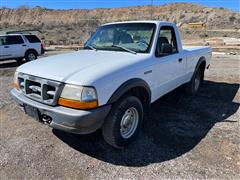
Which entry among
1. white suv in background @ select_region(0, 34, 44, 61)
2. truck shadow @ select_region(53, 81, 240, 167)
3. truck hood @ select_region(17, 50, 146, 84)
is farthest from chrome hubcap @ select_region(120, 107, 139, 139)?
white suv in background @ select_region(0, 34, 44, 61)

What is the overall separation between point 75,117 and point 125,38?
215 cm

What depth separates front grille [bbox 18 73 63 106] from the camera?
3020 millimetres

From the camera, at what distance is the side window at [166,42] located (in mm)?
4136

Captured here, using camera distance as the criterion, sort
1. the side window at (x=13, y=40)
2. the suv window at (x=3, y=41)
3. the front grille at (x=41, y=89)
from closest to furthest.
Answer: the front grille at (x=41, y=89)
the suv window at (x=3, y=41)
the side window at (x=13, y=40)

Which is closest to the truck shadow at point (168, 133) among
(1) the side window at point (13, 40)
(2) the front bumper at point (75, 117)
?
(2) the front bumper at point (75, 117)

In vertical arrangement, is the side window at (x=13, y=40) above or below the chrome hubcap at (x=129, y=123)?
above

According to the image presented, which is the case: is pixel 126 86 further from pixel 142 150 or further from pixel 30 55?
pixel 30 55

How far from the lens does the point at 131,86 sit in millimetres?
3342

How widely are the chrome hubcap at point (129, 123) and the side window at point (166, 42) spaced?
111cm

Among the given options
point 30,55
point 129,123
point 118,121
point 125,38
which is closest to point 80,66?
point 118,121

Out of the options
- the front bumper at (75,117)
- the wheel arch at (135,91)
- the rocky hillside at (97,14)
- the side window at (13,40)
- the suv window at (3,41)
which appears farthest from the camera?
the rocky hillside at (97,14)

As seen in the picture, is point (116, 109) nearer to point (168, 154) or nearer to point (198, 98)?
point (168, 154)

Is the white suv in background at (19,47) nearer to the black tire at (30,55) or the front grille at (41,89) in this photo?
the black tire at (30,55)

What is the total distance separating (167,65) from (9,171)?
303cm
